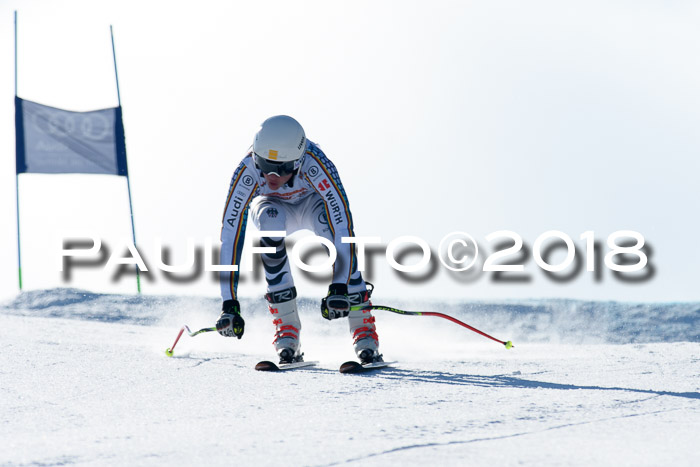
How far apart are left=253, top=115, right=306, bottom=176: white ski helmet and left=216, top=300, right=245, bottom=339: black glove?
2.88 feet

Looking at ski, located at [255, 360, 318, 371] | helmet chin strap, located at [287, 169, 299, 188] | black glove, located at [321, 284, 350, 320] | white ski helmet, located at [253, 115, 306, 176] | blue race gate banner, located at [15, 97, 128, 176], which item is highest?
blue race gate banner, located at [15, 97, 128, 176]

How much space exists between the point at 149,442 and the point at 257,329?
601 centimetres

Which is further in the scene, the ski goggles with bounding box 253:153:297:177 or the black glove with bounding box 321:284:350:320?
the ski goggles with bounding box 253:153:297:177

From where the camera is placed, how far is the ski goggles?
4.87 m

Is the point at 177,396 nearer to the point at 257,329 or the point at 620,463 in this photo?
the point at 620,463

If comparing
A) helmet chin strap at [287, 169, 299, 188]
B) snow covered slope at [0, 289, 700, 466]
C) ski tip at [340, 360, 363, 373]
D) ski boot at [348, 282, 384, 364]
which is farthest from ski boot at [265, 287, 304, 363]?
helmet chin strap at [287, 169, 299, 188]

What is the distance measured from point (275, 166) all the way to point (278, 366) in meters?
1.27

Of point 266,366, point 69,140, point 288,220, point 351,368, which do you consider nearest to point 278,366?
point 266,366

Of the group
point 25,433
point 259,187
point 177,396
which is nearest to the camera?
point 25,433

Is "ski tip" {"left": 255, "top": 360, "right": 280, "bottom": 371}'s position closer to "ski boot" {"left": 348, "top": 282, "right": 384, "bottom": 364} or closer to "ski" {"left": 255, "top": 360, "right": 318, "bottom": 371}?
"ski" {"left": 255, "top": 360, "right": 318, "bottom": 371}

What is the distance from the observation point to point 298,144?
15.9 feet

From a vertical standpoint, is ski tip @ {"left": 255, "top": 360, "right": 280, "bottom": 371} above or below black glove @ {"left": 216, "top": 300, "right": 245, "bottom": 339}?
below

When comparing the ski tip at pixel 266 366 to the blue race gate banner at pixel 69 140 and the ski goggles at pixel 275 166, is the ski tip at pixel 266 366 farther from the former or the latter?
the blue race gate banner at pixel 69 140

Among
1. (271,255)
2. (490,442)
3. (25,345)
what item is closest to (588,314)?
(271,255)
